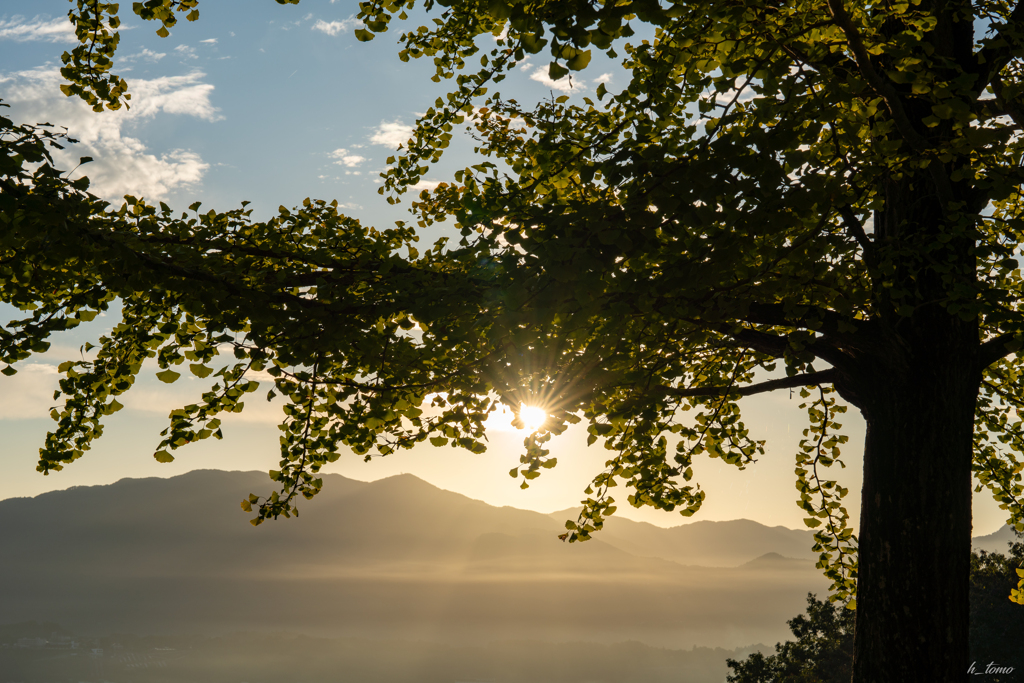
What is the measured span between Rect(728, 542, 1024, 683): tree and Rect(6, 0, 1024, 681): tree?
2417cm

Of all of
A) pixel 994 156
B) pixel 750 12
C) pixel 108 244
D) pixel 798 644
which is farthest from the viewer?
pixel 798 644

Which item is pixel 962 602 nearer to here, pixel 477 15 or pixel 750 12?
pixel 750 12

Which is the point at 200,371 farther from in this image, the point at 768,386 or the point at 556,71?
the point at 768,386

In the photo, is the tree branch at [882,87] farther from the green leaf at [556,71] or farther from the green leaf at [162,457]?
the green leaf at [162,457]

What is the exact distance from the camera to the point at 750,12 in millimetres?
5578

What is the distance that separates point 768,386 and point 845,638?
1107 inches

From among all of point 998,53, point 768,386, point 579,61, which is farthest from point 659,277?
point 998,53

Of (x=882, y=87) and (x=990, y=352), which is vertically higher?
(x=882, y=87)

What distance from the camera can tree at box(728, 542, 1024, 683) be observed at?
2597 cm

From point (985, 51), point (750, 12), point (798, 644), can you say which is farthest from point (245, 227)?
point (798, 644)

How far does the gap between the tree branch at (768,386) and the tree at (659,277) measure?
0.12 ft

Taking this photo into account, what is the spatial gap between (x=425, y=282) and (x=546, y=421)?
185cm

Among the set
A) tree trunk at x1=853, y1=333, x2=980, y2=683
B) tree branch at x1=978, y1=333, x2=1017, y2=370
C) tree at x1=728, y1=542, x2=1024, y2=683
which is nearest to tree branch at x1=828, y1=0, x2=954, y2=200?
tree trunk at x1=853, y1=333, x2=980, y2=683

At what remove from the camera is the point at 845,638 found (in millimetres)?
29281
